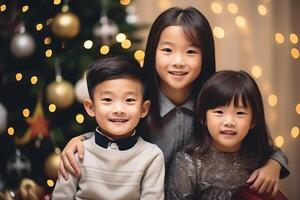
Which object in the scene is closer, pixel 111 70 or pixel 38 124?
pixel 111 70

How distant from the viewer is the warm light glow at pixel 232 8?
1925 mm

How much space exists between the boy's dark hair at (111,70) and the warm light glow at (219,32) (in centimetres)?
56

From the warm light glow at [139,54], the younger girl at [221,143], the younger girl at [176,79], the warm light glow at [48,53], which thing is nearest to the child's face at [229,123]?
the younger girl at [221,143]

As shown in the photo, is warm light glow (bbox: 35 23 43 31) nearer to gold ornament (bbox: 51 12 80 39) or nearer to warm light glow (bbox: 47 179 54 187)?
gold ornament (bbox: 51 12 80 39)

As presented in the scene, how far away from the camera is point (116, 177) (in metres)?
1.46

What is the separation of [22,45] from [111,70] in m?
0.47

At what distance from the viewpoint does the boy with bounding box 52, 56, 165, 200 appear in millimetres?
1452

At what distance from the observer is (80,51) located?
5.71 feet

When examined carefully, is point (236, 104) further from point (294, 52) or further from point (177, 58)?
point (294, 52)

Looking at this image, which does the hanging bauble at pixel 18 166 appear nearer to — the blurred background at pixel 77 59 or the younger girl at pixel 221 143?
the blurred background at pixel 77 59

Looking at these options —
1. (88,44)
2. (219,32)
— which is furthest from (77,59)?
(219,32)

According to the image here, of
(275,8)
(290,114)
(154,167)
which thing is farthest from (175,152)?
(275,8)

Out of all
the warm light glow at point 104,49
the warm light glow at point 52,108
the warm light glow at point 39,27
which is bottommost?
the warm light glow at point 52,108

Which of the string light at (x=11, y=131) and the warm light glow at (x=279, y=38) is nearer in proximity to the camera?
the string light at (x=11, y=131)
